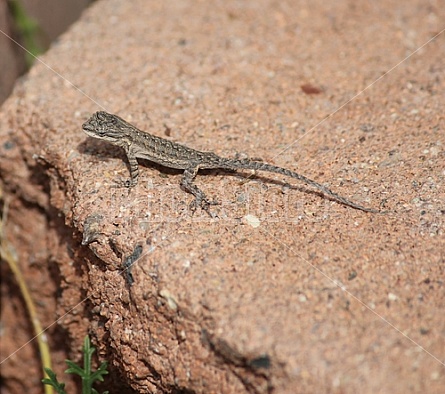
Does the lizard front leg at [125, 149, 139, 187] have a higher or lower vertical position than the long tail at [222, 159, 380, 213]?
lower

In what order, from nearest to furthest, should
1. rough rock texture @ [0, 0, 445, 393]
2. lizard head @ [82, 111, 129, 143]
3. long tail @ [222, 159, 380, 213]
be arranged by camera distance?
rough rock texture @ [0, 0, 445, 393]
long tail @ [222, 159, 380, 213]
lizard head @ [82, 111, 129, 143]

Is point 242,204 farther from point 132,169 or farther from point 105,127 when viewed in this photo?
point 105,127

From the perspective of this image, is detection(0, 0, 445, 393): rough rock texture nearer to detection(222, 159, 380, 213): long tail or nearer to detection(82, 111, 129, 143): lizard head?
detection(222, 159, 380, 213): long tail

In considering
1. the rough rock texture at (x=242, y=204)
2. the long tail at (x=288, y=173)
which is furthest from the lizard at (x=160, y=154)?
the rough rock texture at (x=242, y=204)

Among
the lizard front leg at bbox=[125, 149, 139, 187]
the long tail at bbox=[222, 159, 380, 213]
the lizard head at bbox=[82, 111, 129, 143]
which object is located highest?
the long tail at bbox=[222, 159, 380, 213]

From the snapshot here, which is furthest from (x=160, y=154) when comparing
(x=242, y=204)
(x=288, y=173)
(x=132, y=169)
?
(x=288, y=173)

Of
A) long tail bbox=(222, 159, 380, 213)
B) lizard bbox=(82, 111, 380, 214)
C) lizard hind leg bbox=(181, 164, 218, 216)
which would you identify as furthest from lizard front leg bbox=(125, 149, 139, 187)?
long tail bbox=(222, 159, 380, 213)

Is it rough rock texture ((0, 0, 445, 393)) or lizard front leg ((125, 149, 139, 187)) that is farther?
lizard front leg ((125, 149, 139, 187))

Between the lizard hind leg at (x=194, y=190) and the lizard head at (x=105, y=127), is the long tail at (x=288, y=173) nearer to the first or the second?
the lizard hind leg at (x=194, y=190)
